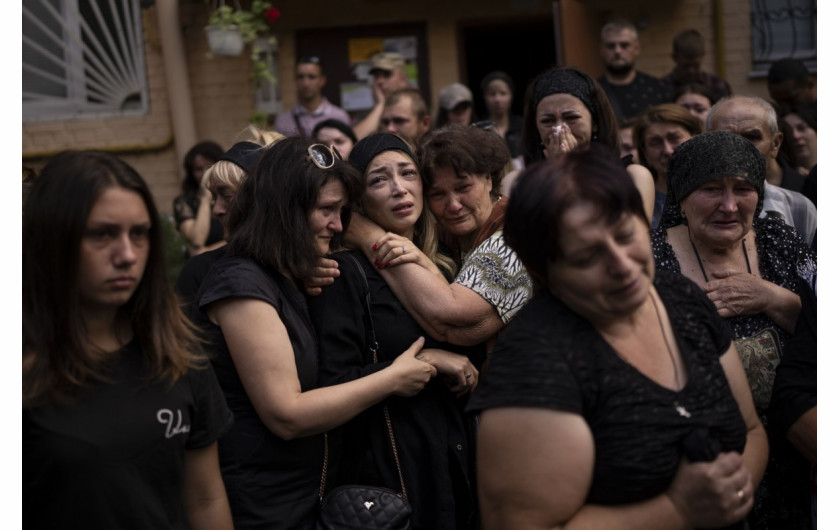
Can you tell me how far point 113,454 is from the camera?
2082 millimetres

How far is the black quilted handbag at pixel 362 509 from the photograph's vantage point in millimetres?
2885

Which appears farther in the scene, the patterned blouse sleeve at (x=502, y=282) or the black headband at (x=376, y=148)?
the black headband at (x=376, y=148)

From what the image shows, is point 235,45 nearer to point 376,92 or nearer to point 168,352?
point 376,92

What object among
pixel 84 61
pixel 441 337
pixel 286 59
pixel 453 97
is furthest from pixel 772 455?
pixel 84 61

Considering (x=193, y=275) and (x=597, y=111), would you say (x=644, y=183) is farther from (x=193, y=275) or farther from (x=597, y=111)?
(x=193, y=275)

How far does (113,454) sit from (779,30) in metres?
8.05

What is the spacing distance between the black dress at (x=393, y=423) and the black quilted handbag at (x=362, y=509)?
0.40 feet

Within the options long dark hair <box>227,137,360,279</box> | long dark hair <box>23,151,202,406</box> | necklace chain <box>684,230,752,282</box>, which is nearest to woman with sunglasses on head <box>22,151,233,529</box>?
long dark hair <box>23,151,202,406</box>

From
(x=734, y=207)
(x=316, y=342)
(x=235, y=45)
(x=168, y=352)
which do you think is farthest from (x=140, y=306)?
(x=235, y=45)

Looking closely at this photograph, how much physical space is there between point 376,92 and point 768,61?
3.79 meters

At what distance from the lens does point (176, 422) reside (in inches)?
88.5

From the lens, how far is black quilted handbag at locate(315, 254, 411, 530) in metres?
2.88

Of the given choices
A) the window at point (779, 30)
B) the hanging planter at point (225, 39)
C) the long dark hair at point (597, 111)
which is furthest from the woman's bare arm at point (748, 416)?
the window at point (779, 30)

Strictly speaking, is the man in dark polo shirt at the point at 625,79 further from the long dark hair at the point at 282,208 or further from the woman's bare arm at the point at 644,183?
the long dark hair at the point at 282,208
